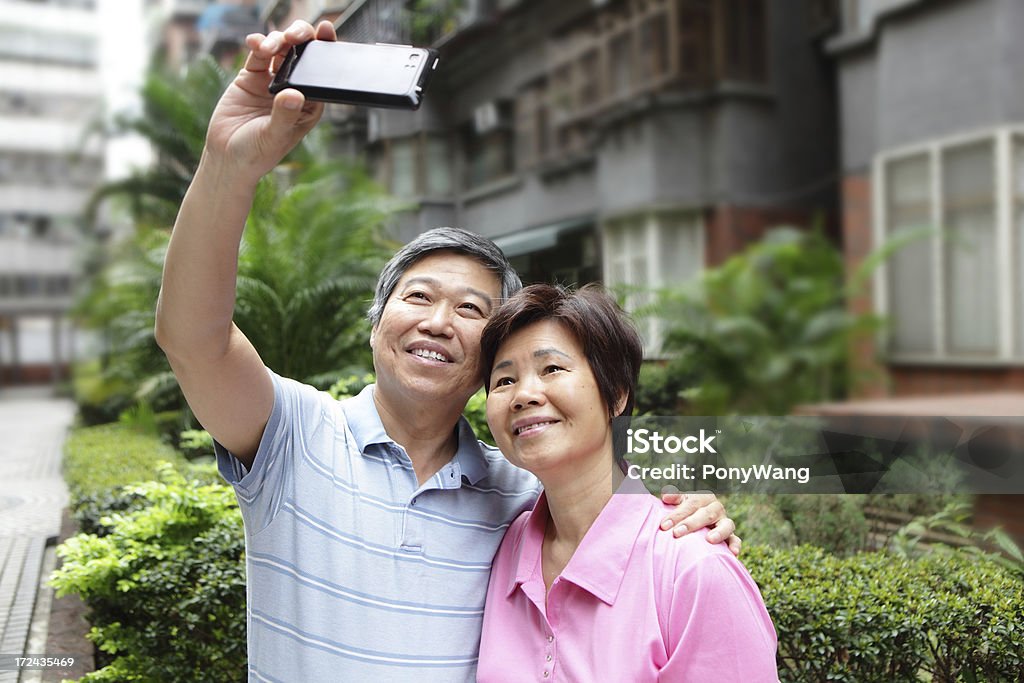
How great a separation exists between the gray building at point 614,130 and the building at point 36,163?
1192 millimetres

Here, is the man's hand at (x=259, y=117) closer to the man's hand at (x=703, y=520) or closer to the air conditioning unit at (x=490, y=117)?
the man's hand at (x=703, y=520)

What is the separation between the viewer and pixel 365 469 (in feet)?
4.94

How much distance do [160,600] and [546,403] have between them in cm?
182

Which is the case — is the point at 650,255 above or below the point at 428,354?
above

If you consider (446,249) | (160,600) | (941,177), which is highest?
(941,177)

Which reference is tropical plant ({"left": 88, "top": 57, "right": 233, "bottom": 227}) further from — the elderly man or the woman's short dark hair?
the woman's short dark hair

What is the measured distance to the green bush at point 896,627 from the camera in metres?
2.18

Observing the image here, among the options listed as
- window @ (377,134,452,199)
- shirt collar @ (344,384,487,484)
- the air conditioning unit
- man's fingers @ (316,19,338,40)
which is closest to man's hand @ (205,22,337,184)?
man's fingers @ (316,19,338,40)

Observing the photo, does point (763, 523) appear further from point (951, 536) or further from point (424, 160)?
point (424, 160)

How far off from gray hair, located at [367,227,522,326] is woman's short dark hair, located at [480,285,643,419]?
0.16 metres

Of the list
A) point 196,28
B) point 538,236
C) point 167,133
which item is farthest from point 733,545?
point 167,133

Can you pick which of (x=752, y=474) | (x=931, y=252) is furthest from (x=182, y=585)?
(x=931, y=252)

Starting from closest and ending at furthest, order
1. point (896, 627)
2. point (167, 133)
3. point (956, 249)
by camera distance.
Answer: point (896, 627), point (956, 249), point (167, 133)

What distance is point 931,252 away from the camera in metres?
3.22
